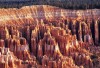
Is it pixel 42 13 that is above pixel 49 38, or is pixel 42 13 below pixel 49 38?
above

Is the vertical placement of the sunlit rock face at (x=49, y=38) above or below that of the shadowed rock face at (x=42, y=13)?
below

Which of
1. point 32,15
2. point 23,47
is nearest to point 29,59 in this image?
point 23,47

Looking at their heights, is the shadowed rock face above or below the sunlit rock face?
above

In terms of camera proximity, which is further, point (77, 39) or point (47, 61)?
point (77, 39)

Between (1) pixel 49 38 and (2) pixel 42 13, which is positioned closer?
(1) pixel 49 38

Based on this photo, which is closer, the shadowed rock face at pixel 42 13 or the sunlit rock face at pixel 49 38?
the sunlit rock face at pixel 49 38

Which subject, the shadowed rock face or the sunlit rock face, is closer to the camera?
the sunlit rock face

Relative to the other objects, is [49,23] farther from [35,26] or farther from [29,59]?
[29,59]

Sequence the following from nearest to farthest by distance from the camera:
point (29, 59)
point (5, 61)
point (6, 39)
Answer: point (5, 61)
point (29, 59)
point (6, 39)
